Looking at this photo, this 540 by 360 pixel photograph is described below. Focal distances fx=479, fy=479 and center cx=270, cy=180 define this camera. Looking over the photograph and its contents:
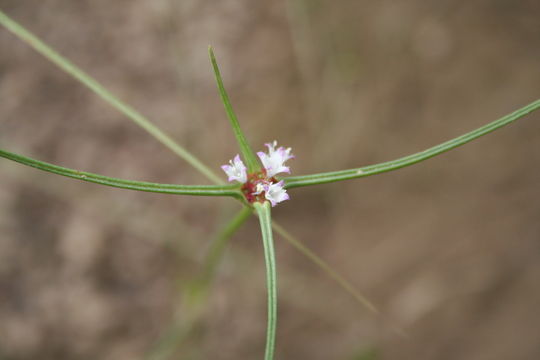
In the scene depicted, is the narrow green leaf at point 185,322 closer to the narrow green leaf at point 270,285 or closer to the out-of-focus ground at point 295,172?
the out-of-focus ground at point 295,172

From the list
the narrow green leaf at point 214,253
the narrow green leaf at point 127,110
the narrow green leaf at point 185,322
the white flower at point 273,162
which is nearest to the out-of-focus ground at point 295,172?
the narrow green leaf at point 185,322

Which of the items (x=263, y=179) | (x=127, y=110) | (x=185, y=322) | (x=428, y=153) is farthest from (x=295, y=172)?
(x=428, y=153)

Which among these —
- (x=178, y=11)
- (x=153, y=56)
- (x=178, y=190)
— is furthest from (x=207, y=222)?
(x=178, y=190)

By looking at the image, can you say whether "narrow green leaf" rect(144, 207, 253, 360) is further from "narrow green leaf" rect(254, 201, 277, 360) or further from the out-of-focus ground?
"narrow green leaf" rect(254, 201, 277, 360)

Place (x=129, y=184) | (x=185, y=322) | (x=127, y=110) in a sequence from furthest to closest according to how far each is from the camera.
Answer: (x=185, y=322), (x=127, y=110), (x=129, y=184)

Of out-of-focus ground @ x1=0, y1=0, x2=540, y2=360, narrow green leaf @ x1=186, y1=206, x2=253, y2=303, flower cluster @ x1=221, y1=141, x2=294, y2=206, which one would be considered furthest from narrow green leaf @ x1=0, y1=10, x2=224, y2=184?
out-of-focus ground @ x1=0, y1=0, x2=540, y2=360

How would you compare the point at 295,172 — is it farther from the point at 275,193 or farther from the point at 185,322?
the point at 275,193

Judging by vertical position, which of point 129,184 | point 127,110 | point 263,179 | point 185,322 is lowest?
point 129,184
